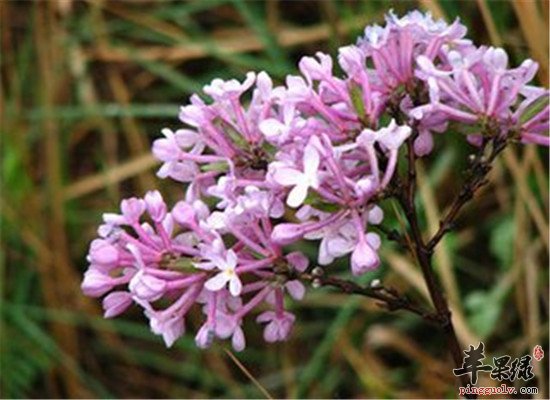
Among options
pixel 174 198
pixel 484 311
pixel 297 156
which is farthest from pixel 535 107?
pixel 174 198

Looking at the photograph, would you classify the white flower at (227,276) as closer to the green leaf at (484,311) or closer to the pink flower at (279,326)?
the pink flower at (279,326)

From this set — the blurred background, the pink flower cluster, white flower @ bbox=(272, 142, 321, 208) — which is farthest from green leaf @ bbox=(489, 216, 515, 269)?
white flower @ bbox=(272, 142, 321, 208)

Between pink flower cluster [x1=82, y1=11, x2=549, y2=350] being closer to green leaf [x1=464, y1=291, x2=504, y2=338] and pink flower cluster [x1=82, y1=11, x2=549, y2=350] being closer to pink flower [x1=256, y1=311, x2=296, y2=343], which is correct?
pink flower [x1=256, y1=311, x2=296, y2=343]

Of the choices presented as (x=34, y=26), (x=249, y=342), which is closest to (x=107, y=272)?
(x=249, y=342)

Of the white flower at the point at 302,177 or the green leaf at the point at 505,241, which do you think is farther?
the green leaf at the point at 505,241

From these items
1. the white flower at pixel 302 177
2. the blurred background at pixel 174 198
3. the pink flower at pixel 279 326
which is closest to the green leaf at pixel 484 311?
the blurred background at pixel 174 198

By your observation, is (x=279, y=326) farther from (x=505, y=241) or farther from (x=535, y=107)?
(x=505, y=241)
